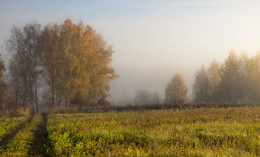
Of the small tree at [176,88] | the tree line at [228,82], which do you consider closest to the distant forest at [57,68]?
the tree line at [228,82]

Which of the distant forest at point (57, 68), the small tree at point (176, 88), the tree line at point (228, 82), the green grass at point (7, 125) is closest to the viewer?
the green grass at point (7, 125)

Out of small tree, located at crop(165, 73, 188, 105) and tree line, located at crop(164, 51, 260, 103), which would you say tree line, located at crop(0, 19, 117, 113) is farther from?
small tree, located at crop(165, 73, 188, 105)

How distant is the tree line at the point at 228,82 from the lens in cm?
4697

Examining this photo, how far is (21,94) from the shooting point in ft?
112

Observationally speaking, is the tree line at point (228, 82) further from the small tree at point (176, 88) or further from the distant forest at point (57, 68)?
the distant forest at point (57, 68)

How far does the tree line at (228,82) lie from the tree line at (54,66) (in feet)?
64.8

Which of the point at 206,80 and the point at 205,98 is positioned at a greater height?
the point at 206,80

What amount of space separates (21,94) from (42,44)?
9.11 m

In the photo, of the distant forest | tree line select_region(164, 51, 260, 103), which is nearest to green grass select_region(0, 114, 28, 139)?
the distant forest

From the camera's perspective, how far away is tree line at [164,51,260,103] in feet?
154

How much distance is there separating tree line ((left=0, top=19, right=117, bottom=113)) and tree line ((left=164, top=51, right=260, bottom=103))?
19.8 metres

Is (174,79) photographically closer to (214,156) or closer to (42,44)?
(42,44)

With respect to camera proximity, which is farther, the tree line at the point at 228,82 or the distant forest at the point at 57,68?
the tree line at the point at 228,82

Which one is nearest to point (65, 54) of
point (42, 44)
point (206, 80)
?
point (42, 44)
